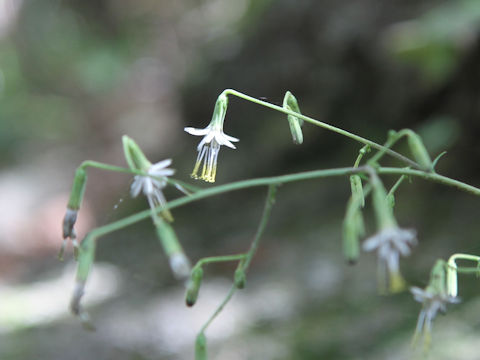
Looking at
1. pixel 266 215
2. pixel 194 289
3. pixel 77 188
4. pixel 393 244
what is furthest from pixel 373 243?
pixel 77 188

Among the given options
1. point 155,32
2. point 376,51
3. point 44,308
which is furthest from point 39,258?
point 155,32

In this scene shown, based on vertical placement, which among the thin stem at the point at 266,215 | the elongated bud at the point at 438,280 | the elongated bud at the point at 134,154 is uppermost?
the elongated bud at the point at 134,154

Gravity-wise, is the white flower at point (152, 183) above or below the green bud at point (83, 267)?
above

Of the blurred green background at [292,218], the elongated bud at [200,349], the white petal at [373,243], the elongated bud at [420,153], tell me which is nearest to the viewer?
the white petal at [373,243]

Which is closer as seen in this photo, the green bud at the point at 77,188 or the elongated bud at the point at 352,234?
the elongated bud at the point at 352,234

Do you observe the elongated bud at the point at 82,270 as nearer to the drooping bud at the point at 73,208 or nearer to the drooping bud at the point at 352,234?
the drooping bud at the point at 73,208

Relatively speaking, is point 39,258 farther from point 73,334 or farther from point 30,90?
point 30,90

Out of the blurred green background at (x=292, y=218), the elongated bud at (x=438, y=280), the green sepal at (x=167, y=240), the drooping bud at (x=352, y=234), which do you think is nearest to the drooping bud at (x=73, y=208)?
the green sepal at (x=167, y=240)

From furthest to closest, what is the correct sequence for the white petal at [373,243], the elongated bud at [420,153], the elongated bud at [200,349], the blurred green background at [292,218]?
the blurred green background at [292,218] → the elongated bud at [200,349] → the elongated bud at [420,153] → the white petal at [373,243]
